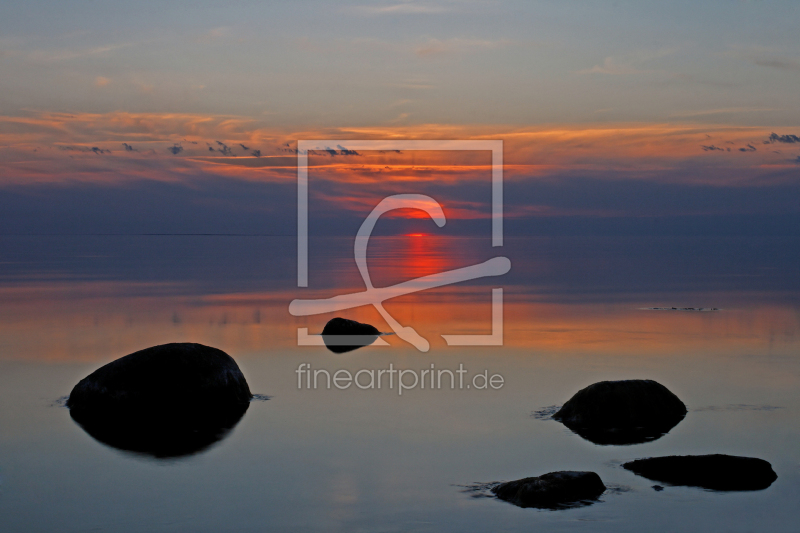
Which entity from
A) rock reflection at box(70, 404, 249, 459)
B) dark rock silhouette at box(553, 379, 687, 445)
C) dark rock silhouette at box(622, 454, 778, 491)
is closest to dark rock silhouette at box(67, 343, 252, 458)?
rock reflection at box(70, 404, 249, 459)

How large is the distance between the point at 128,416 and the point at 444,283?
1627 inches

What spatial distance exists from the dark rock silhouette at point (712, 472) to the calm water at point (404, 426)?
283 millimetres

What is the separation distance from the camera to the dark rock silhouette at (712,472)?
1427 centimetres

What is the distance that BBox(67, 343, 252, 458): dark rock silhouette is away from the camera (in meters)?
18.4

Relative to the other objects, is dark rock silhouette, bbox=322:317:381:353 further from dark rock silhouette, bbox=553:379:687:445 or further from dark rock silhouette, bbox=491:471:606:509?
dark rock silhouette, bbox=491:471:606:509

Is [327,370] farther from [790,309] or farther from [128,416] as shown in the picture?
[790,309]

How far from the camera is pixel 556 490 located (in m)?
13.2

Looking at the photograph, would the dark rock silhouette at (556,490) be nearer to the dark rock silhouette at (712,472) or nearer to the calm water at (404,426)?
the calm water at (404,426)

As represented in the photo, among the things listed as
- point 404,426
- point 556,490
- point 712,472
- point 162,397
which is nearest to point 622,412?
point 712,472

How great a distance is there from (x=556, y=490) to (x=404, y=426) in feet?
20.8

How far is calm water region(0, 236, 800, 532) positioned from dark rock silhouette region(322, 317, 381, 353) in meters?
1.13

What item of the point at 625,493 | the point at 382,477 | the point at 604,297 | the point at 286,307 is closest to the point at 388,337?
the point at 286,307

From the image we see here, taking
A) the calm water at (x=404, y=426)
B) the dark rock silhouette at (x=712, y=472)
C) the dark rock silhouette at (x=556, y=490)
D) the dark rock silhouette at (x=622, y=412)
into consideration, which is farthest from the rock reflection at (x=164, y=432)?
the dark rock silhouette at (x=712, y=472)

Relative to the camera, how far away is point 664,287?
2192 inches
